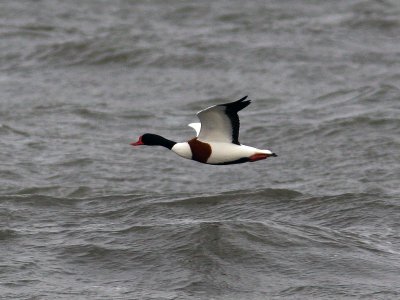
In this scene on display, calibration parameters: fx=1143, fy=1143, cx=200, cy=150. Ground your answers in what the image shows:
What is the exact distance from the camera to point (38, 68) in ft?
82.6

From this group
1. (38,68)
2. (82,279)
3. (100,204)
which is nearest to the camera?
(82,279)

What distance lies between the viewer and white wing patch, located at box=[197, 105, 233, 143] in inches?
515

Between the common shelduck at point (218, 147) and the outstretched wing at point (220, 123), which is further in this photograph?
the common shelduck at point (218, 147)

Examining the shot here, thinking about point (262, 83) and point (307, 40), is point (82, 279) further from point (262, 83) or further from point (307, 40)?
point (307, 40)

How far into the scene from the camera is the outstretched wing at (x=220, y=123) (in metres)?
13.0

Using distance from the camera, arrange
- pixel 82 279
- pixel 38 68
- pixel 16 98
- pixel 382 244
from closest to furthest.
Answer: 1. pixel 82 279
2. pixel 382 244
3. pixel 16 98
4. pixel 38 68

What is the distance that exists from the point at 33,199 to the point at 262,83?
8.21 m

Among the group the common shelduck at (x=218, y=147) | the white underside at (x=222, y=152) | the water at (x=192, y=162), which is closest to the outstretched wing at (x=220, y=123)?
the common shelduck at (x=218, y=147)

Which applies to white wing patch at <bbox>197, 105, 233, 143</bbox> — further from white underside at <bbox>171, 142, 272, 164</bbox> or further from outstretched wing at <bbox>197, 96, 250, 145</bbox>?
white underside at <bbox>171, 142, 272, 164</bbox>

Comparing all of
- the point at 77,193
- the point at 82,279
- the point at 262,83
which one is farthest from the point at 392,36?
the point at 82,279

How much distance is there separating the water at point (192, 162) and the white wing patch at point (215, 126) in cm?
125

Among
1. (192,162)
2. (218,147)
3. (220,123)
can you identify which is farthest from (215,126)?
(192,162)

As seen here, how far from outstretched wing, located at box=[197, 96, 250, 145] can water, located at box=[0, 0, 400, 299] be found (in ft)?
4.15

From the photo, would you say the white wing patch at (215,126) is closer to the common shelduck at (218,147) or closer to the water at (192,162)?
the common shelduck at (218,147)
